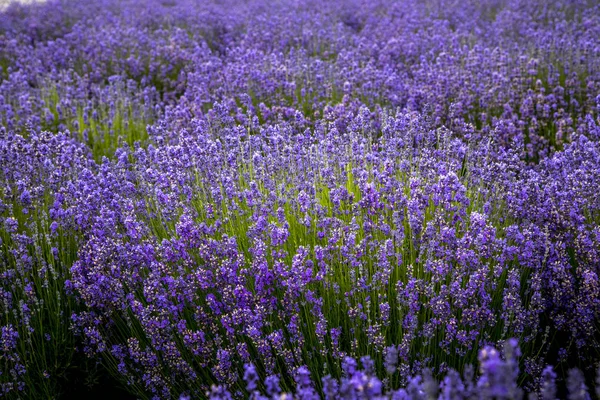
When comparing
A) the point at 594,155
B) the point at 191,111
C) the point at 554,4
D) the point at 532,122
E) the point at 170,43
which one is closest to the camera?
the point at 594,155

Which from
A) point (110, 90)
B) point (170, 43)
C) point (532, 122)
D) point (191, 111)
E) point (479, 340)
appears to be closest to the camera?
point (479, 340)

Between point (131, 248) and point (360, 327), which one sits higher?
point (131, 248)

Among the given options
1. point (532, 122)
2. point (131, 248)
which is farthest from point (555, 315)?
point (532, 122)

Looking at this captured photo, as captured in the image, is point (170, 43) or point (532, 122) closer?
point (532, 122)

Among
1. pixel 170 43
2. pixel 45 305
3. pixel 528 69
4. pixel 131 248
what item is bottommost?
pixel 45 305

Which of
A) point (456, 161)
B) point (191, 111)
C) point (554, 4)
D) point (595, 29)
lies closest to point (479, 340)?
point (456, 161)

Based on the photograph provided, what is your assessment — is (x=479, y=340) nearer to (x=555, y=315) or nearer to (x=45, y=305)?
(x=555, y=315)

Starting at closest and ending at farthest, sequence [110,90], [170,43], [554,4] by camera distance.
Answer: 1. [110,90]
2. [170,43]
3. [554,4]

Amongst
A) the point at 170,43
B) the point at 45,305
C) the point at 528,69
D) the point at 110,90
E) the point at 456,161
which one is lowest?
the point at 45,305

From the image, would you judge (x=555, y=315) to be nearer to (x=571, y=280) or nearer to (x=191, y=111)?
(x=571, y=280)
